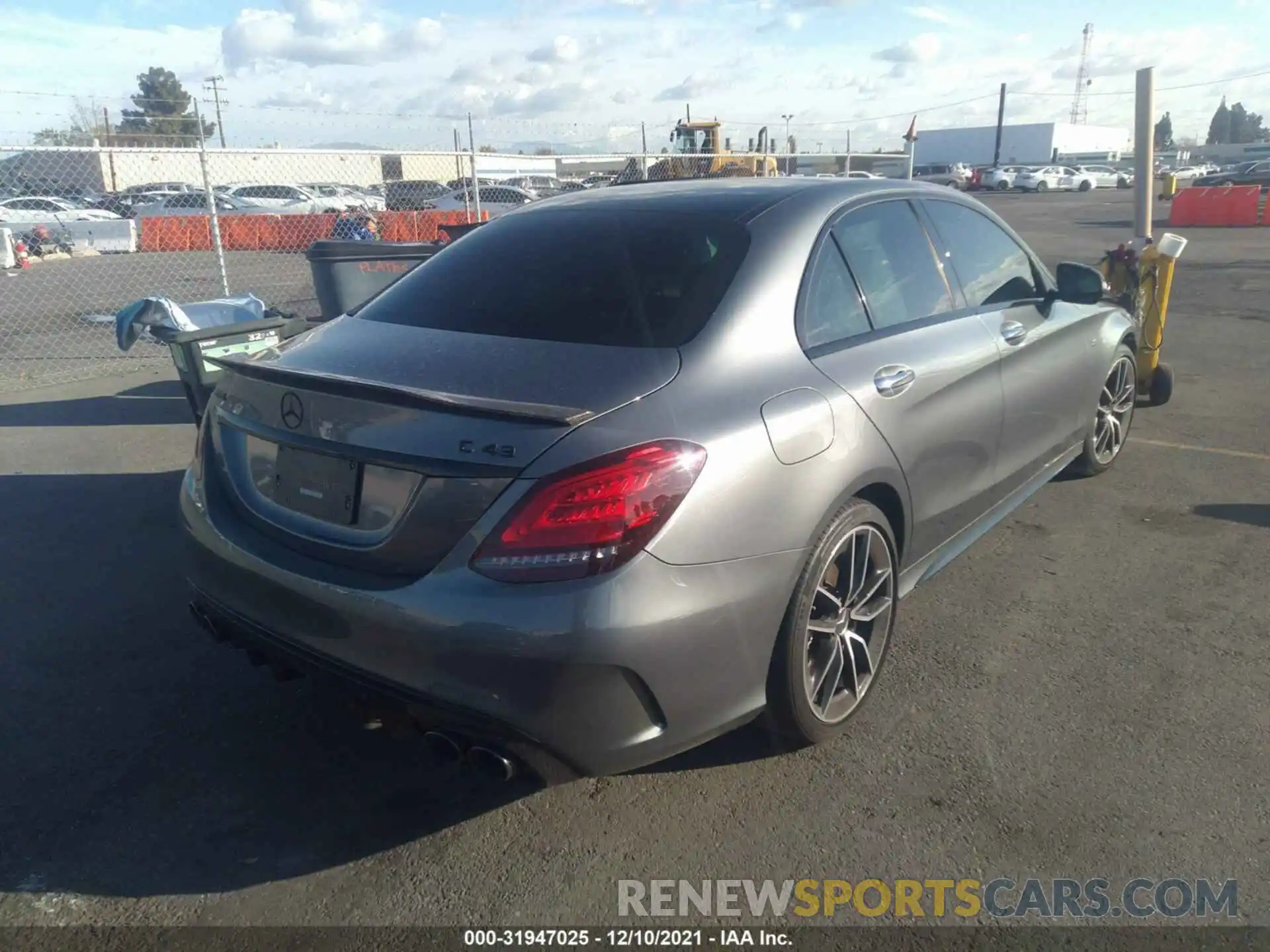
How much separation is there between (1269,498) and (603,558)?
14.4ft

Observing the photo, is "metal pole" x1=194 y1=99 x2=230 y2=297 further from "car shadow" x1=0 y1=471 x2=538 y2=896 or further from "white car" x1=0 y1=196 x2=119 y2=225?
"white car" x1=0 y1=196 x2=119 y2=225

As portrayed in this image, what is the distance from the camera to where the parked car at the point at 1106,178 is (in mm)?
55969

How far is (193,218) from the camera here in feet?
79.8

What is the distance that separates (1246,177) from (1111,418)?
1686 inches

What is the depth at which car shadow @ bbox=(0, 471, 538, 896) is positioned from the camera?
253cm

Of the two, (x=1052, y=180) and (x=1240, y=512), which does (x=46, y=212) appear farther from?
(x=1052, y=180)

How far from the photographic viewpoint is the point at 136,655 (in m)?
3.55

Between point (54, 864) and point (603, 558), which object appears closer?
point (603, 558)

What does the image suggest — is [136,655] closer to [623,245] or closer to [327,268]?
[623,245]

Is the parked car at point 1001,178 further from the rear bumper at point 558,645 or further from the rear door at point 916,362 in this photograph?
the rear bumper at point 558,645

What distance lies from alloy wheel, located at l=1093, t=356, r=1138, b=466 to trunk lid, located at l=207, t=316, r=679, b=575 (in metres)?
3.57

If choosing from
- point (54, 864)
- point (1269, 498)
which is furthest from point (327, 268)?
point (1269, 498)

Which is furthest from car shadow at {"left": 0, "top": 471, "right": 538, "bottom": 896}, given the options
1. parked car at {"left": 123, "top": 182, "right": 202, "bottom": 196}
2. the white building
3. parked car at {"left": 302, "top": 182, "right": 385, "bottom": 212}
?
the white building

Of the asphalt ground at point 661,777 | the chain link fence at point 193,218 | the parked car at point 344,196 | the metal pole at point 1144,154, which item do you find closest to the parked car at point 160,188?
the chain link fence at point 193,218
